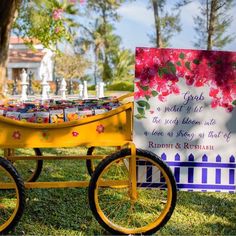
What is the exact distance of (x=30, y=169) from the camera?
16.7 ft

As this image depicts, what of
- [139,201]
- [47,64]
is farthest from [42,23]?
[47,64]

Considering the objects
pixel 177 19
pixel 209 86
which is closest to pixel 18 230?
pixel 209 86

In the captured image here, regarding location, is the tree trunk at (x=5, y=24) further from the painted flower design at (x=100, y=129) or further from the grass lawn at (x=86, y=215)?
the painted flower design at (x=100, y=129)

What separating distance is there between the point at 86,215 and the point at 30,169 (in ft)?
5.88

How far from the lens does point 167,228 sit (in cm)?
325

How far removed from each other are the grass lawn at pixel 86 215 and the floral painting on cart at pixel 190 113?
1.00 ft

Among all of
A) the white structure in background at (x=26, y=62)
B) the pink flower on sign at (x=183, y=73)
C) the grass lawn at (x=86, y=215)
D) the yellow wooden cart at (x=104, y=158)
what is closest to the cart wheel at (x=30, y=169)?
the grass lawn at (x=86, y=215)

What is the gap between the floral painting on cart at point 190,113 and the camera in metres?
3.14

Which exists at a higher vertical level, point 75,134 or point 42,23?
point 42,23

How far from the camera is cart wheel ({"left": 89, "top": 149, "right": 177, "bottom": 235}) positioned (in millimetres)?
3002

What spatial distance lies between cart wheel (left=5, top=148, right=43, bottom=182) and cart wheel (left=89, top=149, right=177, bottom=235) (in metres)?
0.84

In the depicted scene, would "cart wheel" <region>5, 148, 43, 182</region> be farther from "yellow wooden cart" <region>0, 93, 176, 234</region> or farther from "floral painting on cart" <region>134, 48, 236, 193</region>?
"floral painting on cart" <region>134, 48, 236, 193</region>

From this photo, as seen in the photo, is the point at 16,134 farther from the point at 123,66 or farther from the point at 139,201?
the point at 123,66

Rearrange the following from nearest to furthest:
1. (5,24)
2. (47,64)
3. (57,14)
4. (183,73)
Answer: (183,73), (5,24), (57,14), (47,64)
